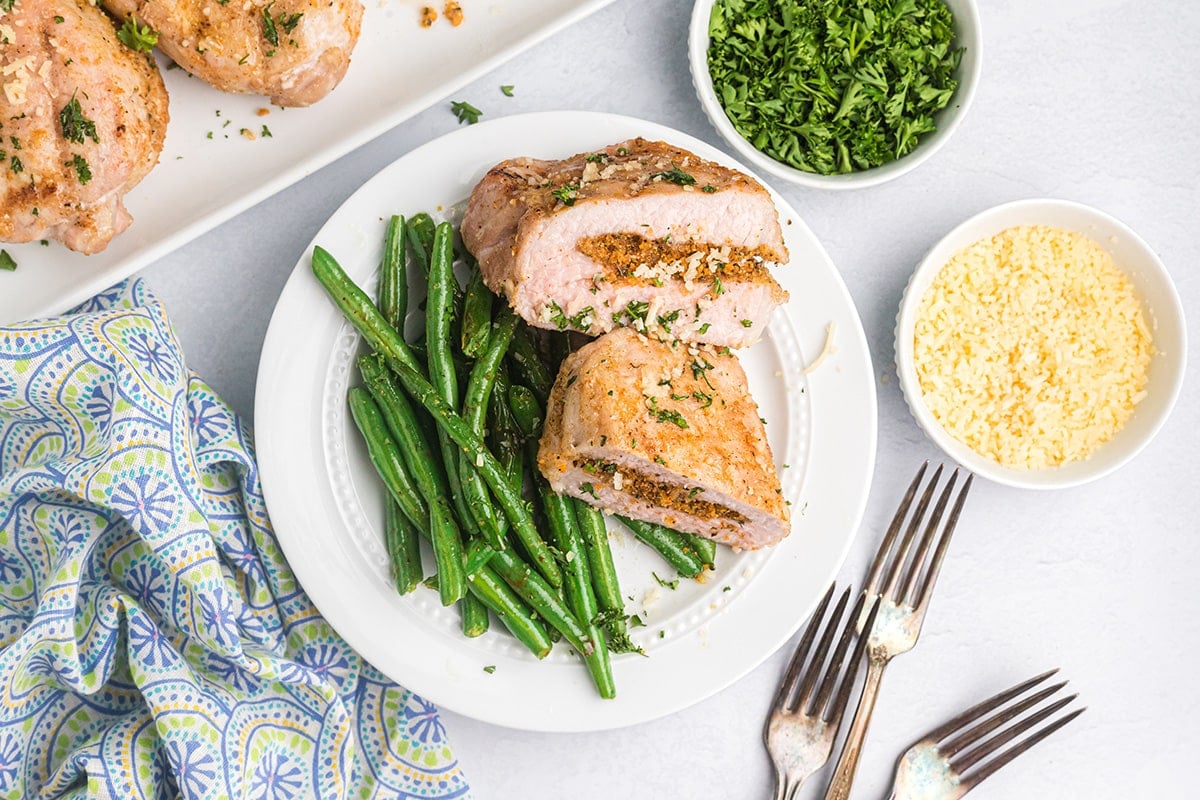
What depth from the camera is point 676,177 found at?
137 inches

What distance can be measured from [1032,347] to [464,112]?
2.44 meters

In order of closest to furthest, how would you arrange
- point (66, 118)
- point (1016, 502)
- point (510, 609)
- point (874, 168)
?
point (66, 118), point (510, 609), point (874, 168), point (1016, 502)

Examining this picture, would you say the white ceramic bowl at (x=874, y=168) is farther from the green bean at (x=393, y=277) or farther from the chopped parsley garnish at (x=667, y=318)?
the green bean at (x=393, y=277)

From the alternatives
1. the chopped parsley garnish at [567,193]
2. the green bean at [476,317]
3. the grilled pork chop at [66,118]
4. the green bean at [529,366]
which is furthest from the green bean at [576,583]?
the grilled pork chop at [66,118]

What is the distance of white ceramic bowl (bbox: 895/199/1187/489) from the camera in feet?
13.1

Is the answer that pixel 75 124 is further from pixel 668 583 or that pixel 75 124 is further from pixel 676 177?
pixel 668 583

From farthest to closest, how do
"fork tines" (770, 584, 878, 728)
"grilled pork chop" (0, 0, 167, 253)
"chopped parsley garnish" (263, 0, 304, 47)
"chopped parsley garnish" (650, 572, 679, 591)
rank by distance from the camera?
"fork tines" (770, 584, 878, 728)
"chopped parsley garnish" (650, 572, 679, 591)
"chopped parsley garnish" (263, 0, 304, 47)
"grilled pork chop" (0, 0, 167, 253)

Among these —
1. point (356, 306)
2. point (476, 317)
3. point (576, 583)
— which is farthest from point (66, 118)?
point (576, 583)

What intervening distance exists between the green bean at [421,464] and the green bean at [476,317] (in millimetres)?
305

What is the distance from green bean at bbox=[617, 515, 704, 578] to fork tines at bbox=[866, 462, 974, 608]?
30.3 inches

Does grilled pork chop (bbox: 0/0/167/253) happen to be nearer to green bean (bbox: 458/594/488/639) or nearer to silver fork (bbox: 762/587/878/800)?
green bean (bbox: 458/594/488/639)

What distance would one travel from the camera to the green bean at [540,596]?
3633 millimetres

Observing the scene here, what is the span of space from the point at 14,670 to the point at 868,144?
3657 mm

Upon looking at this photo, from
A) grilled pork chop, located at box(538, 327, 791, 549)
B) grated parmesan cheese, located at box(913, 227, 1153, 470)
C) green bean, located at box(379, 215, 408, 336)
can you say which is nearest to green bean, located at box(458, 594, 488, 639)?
grilled pork chop, located at box(538, 327, 791, 549)
